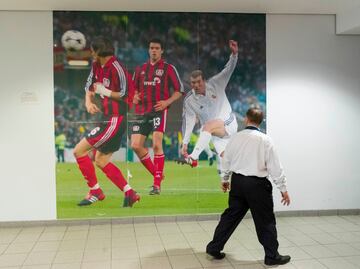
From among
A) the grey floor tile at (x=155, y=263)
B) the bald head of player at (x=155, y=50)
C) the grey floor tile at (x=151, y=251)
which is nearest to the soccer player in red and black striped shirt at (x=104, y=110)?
the bald head of player at (x=155, y=50)

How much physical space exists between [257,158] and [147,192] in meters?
2.10

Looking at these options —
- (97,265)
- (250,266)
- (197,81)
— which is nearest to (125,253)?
(97,265)

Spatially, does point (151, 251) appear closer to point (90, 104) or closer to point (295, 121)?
point (90, 104)

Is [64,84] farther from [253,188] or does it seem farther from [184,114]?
[253,188]

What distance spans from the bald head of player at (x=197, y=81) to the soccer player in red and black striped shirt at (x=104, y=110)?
0.81m

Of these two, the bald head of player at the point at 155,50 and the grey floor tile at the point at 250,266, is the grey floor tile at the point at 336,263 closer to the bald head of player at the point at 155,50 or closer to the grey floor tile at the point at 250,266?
the grey floor tile at the point at 250,266

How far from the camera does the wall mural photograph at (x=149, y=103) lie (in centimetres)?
520

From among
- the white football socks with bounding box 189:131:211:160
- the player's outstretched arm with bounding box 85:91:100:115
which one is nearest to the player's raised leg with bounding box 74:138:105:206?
the player's outstretched arm with bounding box 85:91:100:115

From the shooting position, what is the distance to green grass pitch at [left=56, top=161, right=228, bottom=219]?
523cm

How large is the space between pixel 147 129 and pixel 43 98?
1379 mm

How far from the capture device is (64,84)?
5.17 meters

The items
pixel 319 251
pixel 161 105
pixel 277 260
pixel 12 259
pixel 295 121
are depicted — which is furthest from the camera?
pixel 295 121

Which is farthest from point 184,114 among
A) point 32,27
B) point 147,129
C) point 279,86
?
point 32,27

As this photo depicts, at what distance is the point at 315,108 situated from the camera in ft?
18.3
